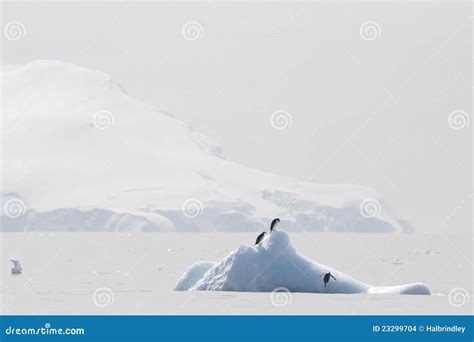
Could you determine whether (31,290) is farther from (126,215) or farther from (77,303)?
(126,215)

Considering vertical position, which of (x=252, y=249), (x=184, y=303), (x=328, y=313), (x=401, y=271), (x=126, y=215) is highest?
(x=126, y=215)

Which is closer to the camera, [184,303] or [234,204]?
[184,303]

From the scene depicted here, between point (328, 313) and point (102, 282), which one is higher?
point (102, 282)

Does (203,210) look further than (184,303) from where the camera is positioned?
Yes

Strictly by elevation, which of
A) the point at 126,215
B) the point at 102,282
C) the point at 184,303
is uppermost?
the point at 126,215

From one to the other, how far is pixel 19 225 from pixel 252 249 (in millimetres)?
171522

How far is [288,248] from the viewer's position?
27953 millimetres

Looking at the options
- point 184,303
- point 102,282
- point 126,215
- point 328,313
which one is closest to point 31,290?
point 102,282
